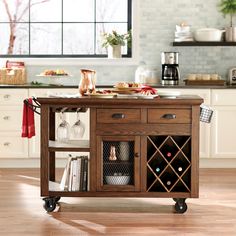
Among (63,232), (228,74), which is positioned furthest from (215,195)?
(228,74)

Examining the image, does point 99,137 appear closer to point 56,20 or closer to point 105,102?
point 105,102

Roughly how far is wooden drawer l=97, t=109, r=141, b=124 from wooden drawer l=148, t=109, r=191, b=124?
11 centimetres

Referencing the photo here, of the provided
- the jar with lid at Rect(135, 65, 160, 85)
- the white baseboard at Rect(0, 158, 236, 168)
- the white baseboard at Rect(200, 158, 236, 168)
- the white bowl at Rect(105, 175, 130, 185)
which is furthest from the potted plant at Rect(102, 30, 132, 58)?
the white bowl at Rect(105, 175, 130, 185)

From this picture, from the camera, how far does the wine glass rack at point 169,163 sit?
5664 millimetres

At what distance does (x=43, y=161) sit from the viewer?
5.69 metres

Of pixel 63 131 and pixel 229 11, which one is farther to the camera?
pixel 229 11

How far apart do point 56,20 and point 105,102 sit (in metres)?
3.34

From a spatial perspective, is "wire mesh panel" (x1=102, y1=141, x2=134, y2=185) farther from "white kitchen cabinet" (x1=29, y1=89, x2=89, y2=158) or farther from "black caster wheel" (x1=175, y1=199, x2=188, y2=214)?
"white kitchen cabinet" (x1=29, y1=89, x2=89, y2=158)

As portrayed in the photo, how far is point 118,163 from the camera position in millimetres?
5695

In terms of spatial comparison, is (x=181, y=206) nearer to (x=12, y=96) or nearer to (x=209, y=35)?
(x=12, y=96)

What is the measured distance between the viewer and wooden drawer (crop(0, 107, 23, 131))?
7.87m

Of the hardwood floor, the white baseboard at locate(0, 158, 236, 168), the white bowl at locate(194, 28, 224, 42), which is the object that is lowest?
the hardwood floor

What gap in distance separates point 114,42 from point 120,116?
287 cm

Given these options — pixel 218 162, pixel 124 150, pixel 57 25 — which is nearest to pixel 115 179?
pixel 124 150
